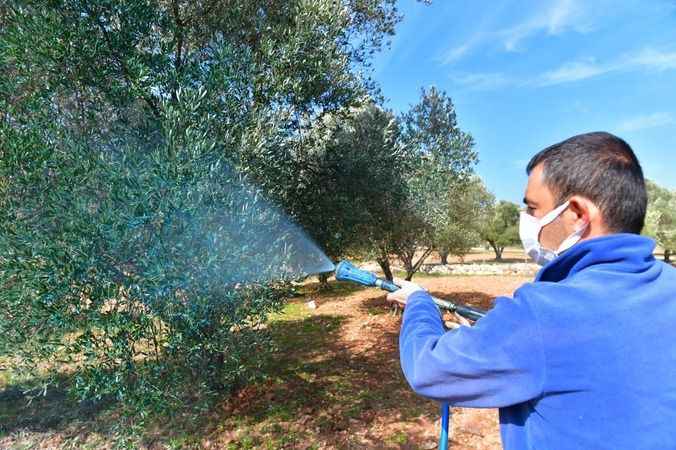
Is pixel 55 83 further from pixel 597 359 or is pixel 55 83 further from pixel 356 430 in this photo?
pixel 356 430

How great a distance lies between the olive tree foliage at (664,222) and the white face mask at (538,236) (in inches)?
1510

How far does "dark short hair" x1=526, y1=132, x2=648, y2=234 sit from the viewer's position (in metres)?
1.54

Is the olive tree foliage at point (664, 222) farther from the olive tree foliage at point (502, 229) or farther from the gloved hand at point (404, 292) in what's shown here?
the gloved hand at point (404, 292)

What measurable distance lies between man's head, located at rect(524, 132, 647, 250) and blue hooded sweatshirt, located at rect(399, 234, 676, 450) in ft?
0.54

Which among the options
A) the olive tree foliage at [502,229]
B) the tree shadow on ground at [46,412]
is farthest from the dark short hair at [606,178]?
the olive tree foliage at [502,229]

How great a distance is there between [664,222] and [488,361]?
4636cm

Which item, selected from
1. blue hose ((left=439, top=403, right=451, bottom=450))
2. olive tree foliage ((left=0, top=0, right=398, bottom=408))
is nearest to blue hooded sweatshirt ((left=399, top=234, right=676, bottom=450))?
blue hose ((left=439, top=403, right=451, bottom=450))

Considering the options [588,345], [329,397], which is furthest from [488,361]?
[329,397]

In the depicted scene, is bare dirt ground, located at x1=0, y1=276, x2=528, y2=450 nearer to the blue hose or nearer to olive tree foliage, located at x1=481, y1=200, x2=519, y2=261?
the blue hose

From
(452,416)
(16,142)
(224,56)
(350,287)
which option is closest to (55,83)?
(16,142)

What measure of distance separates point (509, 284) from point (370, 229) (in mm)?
13657

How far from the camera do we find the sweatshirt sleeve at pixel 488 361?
1.33 m

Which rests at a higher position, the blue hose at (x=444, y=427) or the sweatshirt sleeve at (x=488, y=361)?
the sweatshirt sleeve at (x=488, y=361)

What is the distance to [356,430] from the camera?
6.47 m
